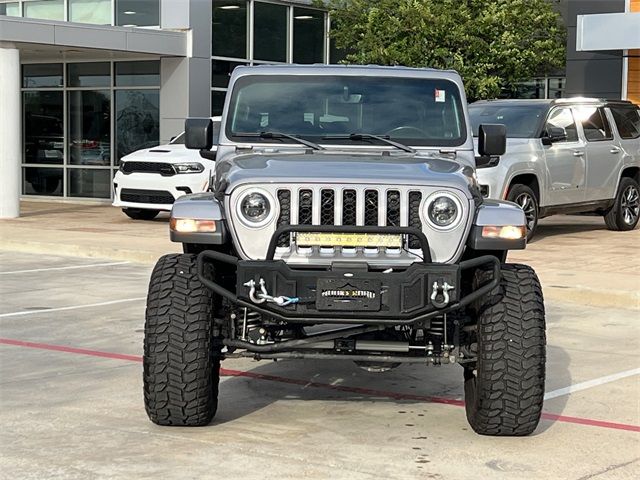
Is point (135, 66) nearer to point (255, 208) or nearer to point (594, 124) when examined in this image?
point (594, 124)

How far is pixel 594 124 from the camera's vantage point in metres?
18.4

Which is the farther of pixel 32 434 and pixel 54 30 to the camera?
pixel 54 30

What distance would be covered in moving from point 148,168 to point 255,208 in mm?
13686

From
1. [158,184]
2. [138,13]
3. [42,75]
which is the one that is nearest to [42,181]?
[42,75]

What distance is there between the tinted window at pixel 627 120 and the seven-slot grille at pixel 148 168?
22.4 ft

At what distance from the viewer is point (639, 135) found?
19.3 metres

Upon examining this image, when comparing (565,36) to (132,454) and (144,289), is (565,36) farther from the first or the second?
(132,454)

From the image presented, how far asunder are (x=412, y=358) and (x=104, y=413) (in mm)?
1841

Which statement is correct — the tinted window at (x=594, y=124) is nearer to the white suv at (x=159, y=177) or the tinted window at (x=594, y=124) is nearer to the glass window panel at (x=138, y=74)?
the white suv at (x=159, y=177)

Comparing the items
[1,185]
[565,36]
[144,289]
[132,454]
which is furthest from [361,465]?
[565,36]

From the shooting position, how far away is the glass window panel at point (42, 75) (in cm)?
2648

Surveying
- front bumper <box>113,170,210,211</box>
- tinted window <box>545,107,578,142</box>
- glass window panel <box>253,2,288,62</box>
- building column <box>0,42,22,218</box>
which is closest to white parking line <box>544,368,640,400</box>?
tinted window <box>545,107,578,142</box>

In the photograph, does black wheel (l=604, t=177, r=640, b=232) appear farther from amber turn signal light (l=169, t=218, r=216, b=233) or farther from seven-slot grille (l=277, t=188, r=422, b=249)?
amber turn signal light (l=169, t=218, r=216, b=233)

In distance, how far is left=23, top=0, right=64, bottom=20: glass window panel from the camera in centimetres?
2580
